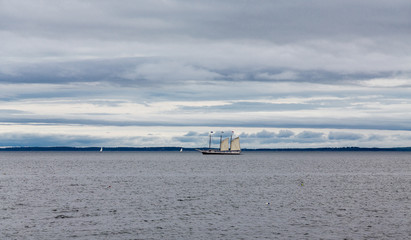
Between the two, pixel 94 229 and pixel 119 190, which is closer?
pixel 94 229

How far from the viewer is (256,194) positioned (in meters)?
91.9

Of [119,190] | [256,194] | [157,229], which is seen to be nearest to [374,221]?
[157,229]

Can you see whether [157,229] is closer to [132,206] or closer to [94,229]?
[94,229]

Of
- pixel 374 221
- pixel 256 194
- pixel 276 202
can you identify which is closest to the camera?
pixel 374 221

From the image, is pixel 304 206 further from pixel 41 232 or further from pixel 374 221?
pixel 41 232

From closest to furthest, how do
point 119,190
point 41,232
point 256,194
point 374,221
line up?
1. point 41,232
2. point 374,221
3. point 256,194
4. point 119,190

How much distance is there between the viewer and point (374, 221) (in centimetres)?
6041

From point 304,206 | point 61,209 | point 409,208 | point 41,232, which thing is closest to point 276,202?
point 304,206

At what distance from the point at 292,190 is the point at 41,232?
60817mm

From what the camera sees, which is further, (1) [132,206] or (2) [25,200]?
(2) [25,200]

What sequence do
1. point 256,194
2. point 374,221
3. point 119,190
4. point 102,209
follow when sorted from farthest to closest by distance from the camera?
point 119,190
point 256,194
point 102,209
point 374,221

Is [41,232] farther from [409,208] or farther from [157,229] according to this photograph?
[409,208]

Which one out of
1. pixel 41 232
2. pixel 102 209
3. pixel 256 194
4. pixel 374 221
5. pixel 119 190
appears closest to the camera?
pixel 41 232

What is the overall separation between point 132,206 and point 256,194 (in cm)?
2781
